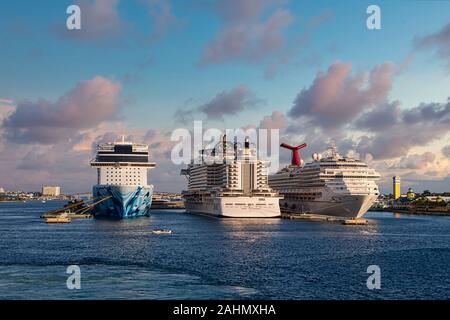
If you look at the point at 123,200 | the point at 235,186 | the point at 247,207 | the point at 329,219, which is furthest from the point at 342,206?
the point at 123,200

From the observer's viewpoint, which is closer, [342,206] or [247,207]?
[247,207]

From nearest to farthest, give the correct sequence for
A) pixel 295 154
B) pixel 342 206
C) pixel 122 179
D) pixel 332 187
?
pixel 342 206 < pixel 332 187 < pixel 122 179 < pixel 295 154

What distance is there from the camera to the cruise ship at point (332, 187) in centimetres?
10081

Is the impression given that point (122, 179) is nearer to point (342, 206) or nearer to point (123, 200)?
point (123, 200)

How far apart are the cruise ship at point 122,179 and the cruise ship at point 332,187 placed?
36.7 metres

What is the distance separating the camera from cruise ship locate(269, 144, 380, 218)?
100812 millimetres

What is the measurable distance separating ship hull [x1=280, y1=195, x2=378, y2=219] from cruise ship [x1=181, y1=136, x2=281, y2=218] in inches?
423

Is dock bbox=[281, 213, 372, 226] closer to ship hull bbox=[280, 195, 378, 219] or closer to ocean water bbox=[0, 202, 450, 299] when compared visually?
ship hull bbox=[280, 195, 378, 219]

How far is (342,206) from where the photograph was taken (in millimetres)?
102750

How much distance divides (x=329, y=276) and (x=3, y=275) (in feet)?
80.0

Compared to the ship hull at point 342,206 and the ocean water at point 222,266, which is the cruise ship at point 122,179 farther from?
the ship hull at point 342,206

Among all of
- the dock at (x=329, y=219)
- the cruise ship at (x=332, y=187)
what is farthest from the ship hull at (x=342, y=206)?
the dock at (x=329, y=219)

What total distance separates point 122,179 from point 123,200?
11293mm

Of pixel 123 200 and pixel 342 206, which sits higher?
pixel 123 200
